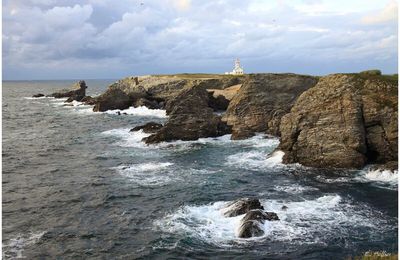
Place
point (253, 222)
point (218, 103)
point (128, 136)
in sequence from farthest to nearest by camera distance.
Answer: point (218, 103) → point (128, 136) → point (253, 222)

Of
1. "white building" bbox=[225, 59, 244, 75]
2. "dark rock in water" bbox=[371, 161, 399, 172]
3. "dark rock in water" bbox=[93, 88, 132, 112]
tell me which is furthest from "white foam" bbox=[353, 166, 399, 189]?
"white building" bbox=[225, 59, 244, 75]

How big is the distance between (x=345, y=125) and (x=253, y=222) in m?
19.1

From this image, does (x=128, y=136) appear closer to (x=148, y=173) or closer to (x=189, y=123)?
(x=189, y=123)

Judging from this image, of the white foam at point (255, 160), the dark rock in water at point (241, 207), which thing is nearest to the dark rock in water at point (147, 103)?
the white foam at point (255, 160)

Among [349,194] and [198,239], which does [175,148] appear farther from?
[198,239]

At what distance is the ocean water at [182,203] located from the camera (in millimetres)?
24438

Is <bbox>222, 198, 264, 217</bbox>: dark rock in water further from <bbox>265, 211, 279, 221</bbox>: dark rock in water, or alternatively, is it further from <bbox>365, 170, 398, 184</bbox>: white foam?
<bbox>365, 170, 398, 184</bbox>: white foam

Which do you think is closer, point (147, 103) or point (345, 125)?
point (345, 125)

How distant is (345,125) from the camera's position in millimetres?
40781

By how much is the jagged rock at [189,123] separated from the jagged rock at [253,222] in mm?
31675

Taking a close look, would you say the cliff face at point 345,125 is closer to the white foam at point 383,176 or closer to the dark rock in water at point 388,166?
the dark rock in water at point 388,166

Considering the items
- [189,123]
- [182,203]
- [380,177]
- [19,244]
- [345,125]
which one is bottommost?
[19,244]

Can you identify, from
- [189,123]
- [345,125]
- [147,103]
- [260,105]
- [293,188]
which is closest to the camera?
[293,188]

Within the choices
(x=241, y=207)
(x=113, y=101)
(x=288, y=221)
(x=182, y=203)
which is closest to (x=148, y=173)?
(x=182, y=203)
